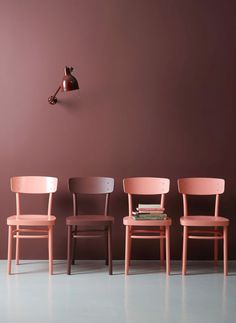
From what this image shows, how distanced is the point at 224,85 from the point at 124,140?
110cm

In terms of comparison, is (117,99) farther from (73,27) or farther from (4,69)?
(4,69)

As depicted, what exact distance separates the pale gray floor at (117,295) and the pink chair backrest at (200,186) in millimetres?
692

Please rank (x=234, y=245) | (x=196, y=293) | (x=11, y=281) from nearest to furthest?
(x=196, y=293) → (x=11, y=281) → (x=234, y=245)

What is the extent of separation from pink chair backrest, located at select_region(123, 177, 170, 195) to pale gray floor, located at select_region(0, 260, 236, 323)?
→ 0.69 m

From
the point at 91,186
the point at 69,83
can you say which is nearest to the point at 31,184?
the point at 91,186

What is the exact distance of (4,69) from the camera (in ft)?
16.0

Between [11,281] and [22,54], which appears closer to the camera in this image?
[11,281]

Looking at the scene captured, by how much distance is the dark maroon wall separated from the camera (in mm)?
4824

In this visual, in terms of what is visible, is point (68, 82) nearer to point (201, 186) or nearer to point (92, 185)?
point (92, 185)

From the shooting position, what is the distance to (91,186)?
467 centimetres

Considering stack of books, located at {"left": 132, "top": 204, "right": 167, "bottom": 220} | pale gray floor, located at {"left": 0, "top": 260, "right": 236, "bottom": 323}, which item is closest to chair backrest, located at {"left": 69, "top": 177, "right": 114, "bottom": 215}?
stack of books, located at {"left": 132, "top": 204, "right": 167, "bottom": 220}

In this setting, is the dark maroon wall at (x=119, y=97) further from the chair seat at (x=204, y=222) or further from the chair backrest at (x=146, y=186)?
the chair seat at (x=204, y=222)

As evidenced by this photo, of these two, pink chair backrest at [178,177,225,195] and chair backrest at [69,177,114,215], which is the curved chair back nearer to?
chair backrest at [69,177,114,215]

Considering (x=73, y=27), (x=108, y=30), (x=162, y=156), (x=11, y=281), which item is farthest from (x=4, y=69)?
(x=11, y=281)
